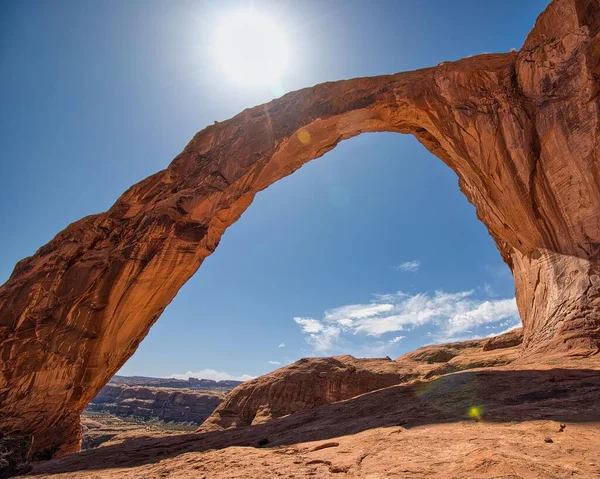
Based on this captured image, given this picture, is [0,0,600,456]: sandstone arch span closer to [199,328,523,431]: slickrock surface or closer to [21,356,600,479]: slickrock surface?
[21,356,600,479]: slickrock surface

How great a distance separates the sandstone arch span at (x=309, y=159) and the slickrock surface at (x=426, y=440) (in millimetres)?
5121

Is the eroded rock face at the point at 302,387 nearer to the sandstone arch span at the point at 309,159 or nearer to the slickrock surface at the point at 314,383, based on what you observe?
the slickrock surface at the point at 314,383

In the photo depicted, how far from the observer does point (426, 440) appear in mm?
5453

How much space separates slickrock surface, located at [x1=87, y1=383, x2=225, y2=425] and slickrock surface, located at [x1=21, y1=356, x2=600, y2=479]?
3262 inches

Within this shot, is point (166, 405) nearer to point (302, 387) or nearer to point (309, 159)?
point (302, 387)

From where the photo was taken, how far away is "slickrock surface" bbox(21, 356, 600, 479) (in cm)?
417

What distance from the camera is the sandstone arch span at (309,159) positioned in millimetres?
14023

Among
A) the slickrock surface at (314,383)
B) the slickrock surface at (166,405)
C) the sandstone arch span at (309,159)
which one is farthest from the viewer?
the slickrock surface at (166,405)

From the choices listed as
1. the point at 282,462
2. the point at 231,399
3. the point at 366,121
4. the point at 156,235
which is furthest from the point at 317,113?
the point at 231,399

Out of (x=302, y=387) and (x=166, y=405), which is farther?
(x=166, y=405)

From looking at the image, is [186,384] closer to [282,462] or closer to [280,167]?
[280,167]

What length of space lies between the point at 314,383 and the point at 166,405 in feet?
263

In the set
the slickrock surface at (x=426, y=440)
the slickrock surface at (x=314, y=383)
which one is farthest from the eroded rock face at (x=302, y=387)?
the slickrock surface at (x=426, y=440)

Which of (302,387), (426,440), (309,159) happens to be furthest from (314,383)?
(426,440)
